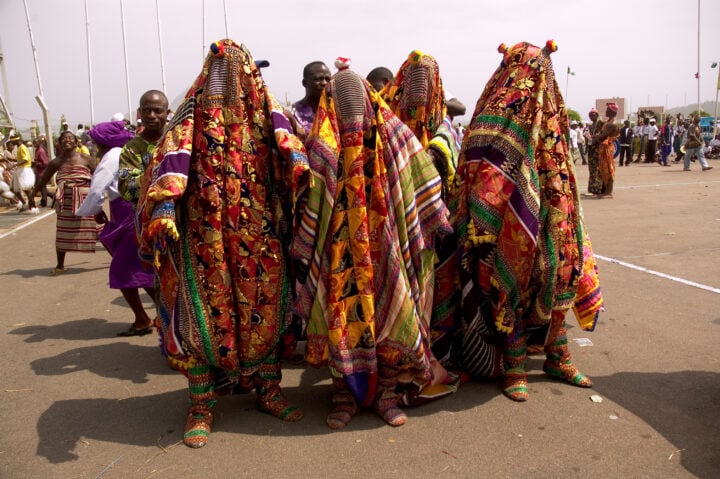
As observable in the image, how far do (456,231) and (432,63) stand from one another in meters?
1.10

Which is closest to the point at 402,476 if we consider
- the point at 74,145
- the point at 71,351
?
the point at 71,351

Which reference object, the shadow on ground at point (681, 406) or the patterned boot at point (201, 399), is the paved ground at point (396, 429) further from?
the patterned boot at point (201, 399)

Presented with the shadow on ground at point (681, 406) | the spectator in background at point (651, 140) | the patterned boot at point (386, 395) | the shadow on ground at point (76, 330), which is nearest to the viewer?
the shadow on ground at point (681, 406)

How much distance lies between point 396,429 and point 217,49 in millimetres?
2359

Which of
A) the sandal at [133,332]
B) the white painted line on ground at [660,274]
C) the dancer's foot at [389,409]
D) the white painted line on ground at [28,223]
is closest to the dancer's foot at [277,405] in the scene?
the dancer's foot at [389,409]

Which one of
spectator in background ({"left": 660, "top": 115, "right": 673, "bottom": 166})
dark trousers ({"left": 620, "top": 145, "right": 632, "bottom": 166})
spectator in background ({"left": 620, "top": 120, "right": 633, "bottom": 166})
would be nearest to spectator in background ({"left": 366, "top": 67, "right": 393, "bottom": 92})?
spectator in background ({"left": 620, "top": 120, "right": 633, "bottom": 166})

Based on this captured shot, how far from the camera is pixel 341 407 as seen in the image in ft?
10.7

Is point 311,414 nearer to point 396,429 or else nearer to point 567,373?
point 396,429

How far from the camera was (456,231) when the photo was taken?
354 cm

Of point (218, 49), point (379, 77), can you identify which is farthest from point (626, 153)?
point (218, 49)

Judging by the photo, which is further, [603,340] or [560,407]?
[603,340]

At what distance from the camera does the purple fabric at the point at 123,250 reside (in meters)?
4.70

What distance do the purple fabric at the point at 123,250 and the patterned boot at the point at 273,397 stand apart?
1.81m

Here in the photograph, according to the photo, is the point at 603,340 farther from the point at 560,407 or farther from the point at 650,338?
the point at 560,407
